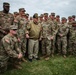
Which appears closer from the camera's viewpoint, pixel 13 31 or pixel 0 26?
pixel 13 31

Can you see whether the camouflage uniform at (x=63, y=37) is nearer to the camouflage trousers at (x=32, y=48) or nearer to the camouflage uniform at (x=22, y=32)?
the camouflage trousers at (x=32, y=48)

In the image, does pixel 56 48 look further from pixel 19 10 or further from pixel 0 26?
pixel 0 26

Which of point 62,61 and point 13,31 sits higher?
point 13,31

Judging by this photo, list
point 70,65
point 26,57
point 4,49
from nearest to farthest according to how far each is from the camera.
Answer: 1. point 4,49
2. point 70,65
3. point 26,57

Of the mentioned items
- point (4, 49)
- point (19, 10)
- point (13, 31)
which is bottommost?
point (4, 49)

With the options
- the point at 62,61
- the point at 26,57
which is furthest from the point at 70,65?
the point at 26,57

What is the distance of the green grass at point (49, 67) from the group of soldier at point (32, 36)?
390 millimetres

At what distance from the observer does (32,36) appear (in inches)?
485

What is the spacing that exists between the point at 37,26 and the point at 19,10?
1.27 m

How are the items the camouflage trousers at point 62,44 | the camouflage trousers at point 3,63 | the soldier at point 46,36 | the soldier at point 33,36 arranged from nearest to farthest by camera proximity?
the camouflage trousers at point 3,63, the soldier at point 33,36, the soldier at point 46,36, the camouflage trousers at point 62,44

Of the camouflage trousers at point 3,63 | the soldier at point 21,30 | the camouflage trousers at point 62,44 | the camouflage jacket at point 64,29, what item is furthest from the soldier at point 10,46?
the camouflage jacket at point 64,29

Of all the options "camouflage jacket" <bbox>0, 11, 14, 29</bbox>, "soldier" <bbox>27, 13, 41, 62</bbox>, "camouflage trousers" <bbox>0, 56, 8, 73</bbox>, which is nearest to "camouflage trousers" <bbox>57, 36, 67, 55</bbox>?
"soldier" <bbox>27, 13, 41, 62</bbox>

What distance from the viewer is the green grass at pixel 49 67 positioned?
10492 mm

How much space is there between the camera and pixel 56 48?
14.3 metres
